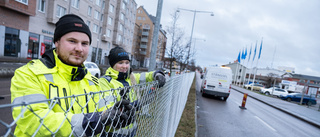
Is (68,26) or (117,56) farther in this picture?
(117,56)

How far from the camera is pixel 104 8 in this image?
32438 mm

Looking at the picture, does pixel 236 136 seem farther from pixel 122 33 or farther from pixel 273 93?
pixel 122 33

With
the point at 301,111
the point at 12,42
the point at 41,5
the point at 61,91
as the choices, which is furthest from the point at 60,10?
the point at 301,111

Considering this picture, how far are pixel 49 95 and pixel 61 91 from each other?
93 mm

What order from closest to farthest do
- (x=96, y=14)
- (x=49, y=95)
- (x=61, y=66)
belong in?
(x=49, y=95) < (x=61, y=66) < (x=96, y=14)

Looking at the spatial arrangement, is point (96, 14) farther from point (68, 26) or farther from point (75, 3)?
point (68, 26)

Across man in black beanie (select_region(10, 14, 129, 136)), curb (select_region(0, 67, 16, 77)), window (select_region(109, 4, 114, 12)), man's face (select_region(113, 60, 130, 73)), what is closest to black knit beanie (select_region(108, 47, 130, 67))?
man's face (select_region(113, 60, 130, 73))

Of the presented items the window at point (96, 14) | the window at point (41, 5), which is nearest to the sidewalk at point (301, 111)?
the window at point (41, 5)

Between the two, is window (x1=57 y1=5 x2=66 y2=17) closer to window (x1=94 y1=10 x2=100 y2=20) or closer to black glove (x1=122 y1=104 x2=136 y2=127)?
window (x1=94 y1=10 x2=100 y2=20)

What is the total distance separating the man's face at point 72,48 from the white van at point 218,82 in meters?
12.4

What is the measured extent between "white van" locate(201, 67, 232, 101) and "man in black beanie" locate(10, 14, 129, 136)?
12.2m

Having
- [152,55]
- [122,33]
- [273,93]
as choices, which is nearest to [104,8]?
[122,33]

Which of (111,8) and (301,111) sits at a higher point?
(111,8)

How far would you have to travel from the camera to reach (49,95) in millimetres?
1127
